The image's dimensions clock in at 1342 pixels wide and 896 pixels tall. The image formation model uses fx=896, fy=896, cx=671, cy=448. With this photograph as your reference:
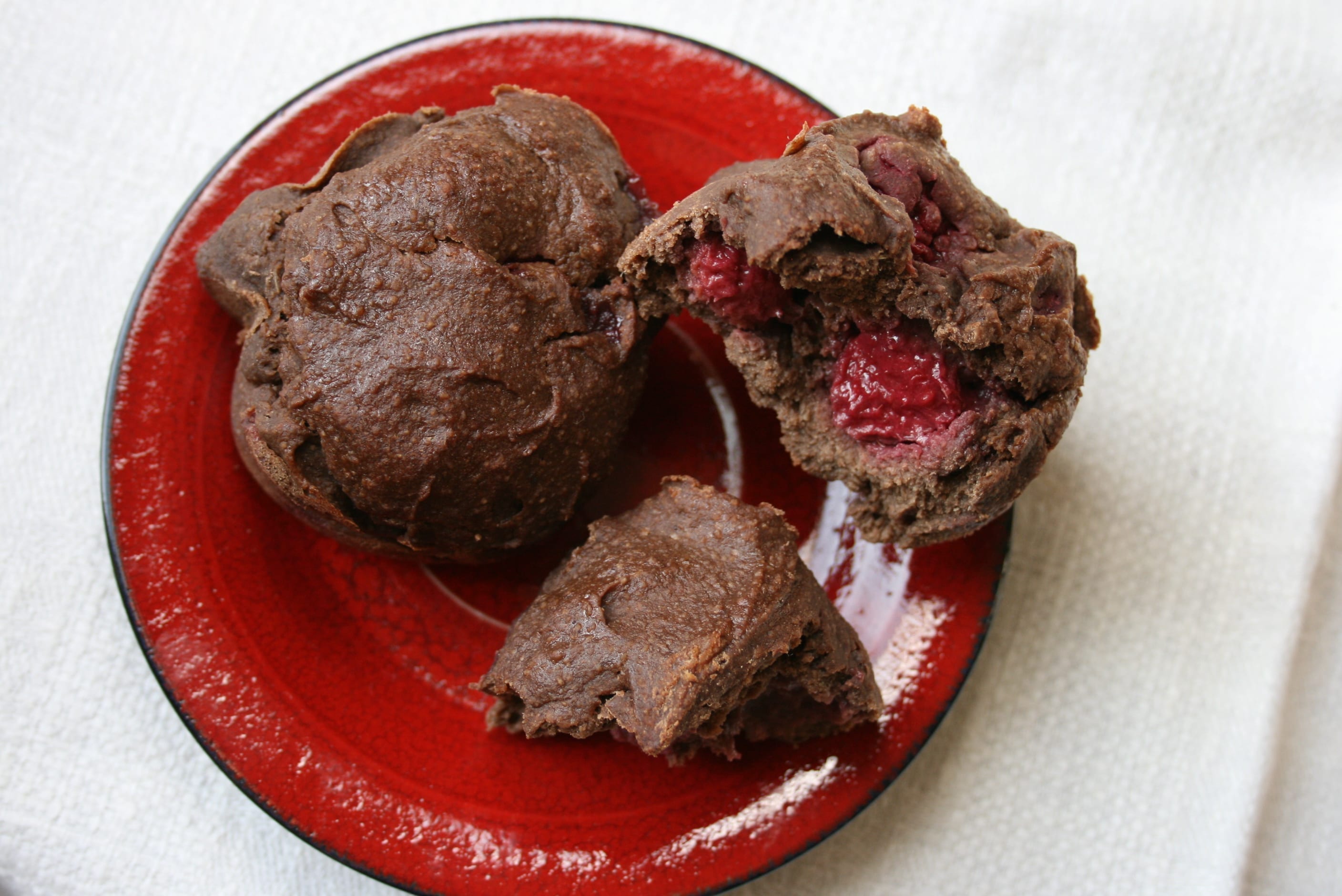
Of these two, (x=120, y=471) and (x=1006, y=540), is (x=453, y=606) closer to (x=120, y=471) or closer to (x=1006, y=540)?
(x=120, y=471)

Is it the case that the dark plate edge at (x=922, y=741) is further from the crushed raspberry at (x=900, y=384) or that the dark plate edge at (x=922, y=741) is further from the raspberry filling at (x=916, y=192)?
the raspberry filling at (x=916, y=192)

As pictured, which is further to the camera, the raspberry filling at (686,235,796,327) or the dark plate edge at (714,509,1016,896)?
the dark plate edge at (714,509,1016,896)

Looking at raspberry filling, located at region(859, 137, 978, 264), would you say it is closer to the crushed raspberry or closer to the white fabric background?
the crushed raspberry

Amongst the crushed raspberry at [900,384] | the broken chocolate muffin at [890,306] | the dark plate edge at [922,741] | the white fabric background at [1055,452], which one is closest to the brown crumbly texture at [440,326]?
the broken chocolate muffin at [890,306]

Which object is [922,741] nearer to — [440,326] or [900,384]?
[900,384]

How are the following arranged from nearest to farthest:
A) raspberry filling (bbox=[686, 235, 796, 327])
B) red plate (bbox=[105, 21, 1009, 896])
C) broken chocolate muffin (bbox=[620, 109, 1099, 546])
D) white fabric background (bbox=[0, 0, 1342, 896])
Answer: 1. broken chocolate muffin (bbox=[620, 109, 1099, 546])
2. raspberry filling (bbox=[686, 235, 796, 327])
3. red plate (bbox=[105, 21, 1009, 896])
4. white fabric background (bbox=[0, 0, 1342, 896])

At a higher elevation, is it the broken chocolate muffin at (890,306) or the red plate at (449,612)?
the broken chocolate muffin at (890,306)

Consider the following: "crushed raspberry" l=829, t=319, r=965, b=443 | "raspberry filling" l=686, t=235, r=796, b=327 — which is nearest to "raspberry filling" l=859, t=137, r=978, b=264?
"crushed raspberry" l=829, t=319, r=965, b=443
